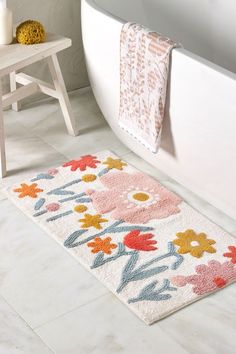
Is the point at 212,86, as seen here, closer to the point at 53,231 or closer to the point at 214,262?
the point at 214,262

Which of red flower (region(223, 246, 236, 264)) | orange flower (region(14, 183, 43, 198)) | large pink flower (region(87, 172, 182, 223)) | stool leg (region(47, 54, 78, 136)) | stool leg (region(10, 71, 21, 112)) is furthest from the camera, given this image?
stool leg (region(10, 71, 21, 112))

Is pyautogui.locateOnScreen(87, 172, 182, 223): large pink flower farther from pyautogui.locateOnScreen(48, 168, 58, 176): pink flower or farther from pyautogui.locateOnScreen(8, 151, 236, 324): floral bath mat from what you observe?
pyautogui.locateOnScreen(48, 168, 58, 176): pink flower

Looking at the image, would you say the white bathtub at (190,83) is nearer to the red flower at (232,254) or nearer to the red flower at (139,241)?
the red flower at (232,254)

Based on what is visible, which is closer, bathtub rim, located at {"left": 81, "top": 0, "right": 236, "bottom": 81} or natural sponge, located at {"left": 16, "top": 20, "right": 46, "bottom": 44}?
bathtub rim, located at {"left": 81, "top": 0, "right": 236, "bottom": 81}

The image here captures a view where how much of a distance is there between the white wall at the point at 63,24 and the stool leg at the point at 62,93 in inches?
14.2

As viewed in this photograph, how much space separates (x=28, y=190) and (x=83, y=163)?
30 cm

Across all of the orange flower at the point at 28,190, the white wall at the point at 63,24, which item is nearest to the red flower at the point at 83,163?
the orange flower at the point at 28,190

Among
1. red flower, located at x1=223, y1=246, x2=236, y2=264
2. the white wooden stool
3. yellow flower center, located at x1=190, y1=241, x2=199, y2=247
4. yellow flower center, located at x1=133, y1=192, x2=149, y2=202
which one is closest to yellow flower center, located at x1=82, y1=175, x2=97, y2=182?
yellow flower center, located at x1=133, y1=192, x2=149, y2=202

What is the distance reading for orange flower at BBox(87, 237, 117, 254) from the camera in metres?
2.79

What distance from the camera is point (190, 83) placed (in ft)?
9.09

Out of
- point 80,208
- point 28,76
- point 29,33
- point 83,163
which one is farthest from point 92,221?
point 28,76

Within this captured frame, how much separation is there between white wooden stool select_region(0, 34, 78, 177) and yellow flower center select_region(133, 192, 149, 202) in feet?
1.80

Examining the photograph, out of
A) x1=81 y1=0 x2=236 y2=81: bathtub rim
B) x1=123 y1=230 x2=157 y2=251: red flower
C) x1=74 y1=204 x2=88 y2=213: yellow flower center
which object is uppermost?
x1=81 y1=0 x2=236 y2=81: bathtub rim

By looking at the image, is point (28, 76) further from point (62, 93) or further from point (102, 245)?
point (102, 245)
